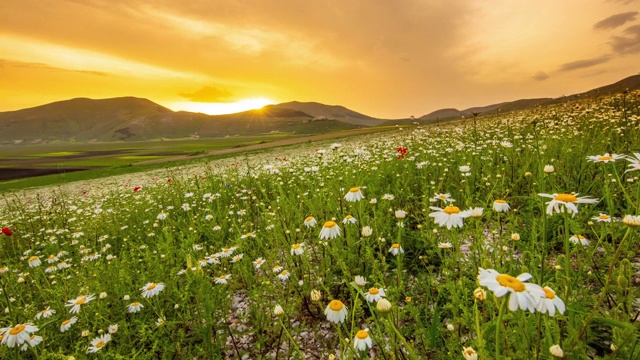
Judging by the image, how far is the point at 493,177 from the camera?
20.3ft

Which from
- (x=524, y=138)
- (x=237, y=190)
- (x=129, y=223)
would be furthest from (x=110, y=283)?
→ (x=524, y=138)

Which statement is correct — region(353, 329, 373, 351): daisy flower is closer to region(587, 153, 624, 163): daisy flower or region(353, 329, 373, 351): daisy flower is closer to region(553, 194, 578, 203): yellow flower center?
region(553, 194, 578, 203): yellow flower center

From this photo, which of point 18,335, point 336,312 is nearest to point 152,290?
point 18,335

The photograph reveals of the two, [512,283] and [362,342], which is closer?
[512,283]

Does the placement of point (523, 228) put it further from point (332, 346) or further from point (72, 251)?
point (72, 251)

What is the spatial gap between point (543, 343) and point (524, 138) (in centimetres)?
762

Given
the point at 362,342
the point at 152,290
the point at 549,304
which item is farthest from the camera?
the point at 152,290

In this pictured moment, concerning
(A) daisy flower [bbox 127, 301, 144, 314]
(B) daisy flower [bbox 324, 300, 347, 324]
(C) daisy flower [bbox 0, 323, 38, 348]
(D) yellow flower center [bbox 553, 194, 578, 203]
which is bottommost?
(A) daisy flower [bbox 127, 301, 144, 314]

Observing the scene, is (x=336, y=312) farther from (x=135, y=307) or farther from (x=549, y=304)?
(x=135, y=307)

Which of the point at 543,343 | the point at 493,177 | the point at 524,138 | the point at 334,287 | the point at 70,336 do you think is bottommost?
the point at 70,336

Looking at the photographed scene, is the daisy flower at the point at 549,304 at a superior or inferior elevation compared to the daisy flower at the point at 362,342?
superior

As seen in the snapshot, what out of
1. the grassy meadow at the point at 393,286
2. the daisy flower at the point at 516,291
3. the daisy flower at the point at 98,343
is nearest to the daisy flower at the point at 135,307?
the grassy meadow at the point at 393,286

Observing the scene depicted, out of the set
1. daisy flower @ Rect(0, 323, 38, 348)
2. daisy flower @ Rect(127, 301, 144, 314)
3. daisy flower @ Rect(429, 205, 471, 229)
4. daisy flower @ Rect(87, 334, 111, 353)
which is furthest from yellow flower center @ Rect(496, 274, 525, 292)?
daisy flower @ Rect(127, 301, 144, 314)

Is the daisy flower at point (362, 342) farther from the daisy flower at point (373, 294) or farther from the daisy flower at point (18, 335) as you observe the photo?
the daisy flower at point (18, 335)
